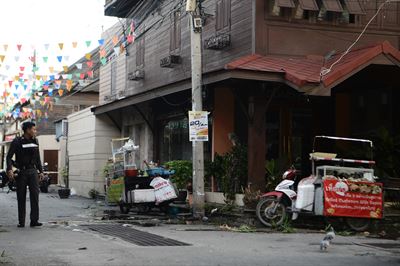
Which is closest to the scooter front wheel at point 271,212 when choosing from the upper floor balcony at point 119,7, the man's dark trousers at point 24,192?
the man's dark trousers at point 24,192

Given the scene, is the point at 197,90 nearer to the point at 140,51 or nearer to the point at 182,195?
the point at 182,195

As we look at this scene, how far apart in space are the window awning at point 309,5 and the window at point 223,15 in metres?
2.06

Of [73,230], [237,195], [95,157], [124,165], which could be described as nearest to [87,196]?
[95,157]

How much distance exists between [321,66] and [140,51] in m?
9.76

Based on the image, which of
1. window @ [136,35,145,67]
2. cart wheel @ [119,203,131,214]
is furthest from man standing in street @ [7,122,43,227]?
window @ [136,35,145,67]

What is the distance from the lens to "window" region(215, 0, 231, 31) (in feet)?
47.2

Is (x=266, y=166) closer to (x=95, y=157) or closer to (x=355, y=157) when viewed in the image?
(x=355, y=157)

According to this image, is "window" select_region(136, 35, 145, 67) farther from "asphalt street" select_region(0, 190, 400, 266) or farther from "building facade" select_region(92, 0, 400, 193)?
"asphalt street" select_region(0, 190, 400, 266)

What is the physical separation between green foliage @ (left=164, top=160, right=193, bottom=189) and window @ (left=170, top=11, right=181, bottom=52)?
411cm

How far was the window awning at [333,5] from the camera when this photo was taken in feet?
43.7

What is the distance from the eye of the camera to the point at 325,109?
1498 centimetres

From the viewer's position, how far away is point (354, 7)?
13.7 metres

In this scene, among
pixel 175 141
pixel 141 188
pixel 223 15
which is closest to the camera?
pixel 141 188

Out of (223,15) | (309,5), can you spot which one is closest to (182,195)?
(223,15)
